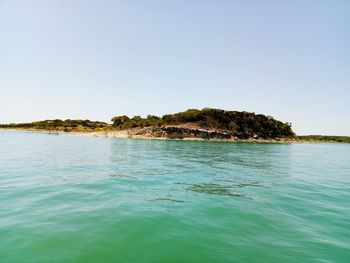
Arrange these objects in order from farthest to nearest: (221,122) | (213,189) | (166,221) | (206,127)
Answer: (221,122) < (206,127) < (213,189) < (166,221)

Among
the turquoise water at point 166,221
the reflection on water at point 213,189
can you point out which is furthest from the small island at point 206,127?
the turquoise water at point 166,221

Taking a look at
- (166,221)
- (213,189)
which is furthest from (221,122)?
(166,221)

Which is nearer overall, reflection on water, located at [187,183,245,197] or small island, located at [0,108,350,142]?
reflection on water, located at [187,183,245,197]

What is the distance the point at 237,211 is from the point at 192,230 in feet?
12.4

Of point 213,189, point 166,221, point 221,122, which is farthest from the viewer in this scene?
point 221,122

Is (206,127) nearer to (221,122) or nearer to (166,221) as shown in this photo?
(221,122)

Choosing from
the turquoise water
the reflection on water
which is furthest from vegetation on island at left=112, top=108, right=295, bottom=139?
the turquoise water

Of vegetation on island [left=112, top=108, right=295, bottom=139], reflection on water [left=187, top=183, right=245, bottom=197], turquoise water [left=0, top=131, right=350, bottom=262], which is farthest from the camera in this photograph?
vegetation on island [left=112, top=108, right=295, bottom=139]

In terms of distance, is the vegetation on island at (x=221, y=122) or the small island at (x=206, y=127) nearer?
the small island at (x=206, y=127)

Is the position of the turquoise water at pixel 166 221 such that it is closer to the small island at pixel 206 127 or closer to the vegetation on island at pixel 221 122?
the small island at pixel 206 127

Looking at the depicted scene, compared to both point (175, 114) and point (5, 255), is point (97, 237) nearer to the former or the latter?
point (5, 255)

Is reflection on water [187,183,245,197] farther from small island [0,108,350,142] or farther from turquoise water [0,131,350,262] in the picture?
small island [0,108,350,142]

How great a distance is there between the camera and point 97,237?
31.3 feet

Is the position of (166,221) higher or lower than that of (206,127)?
lower
